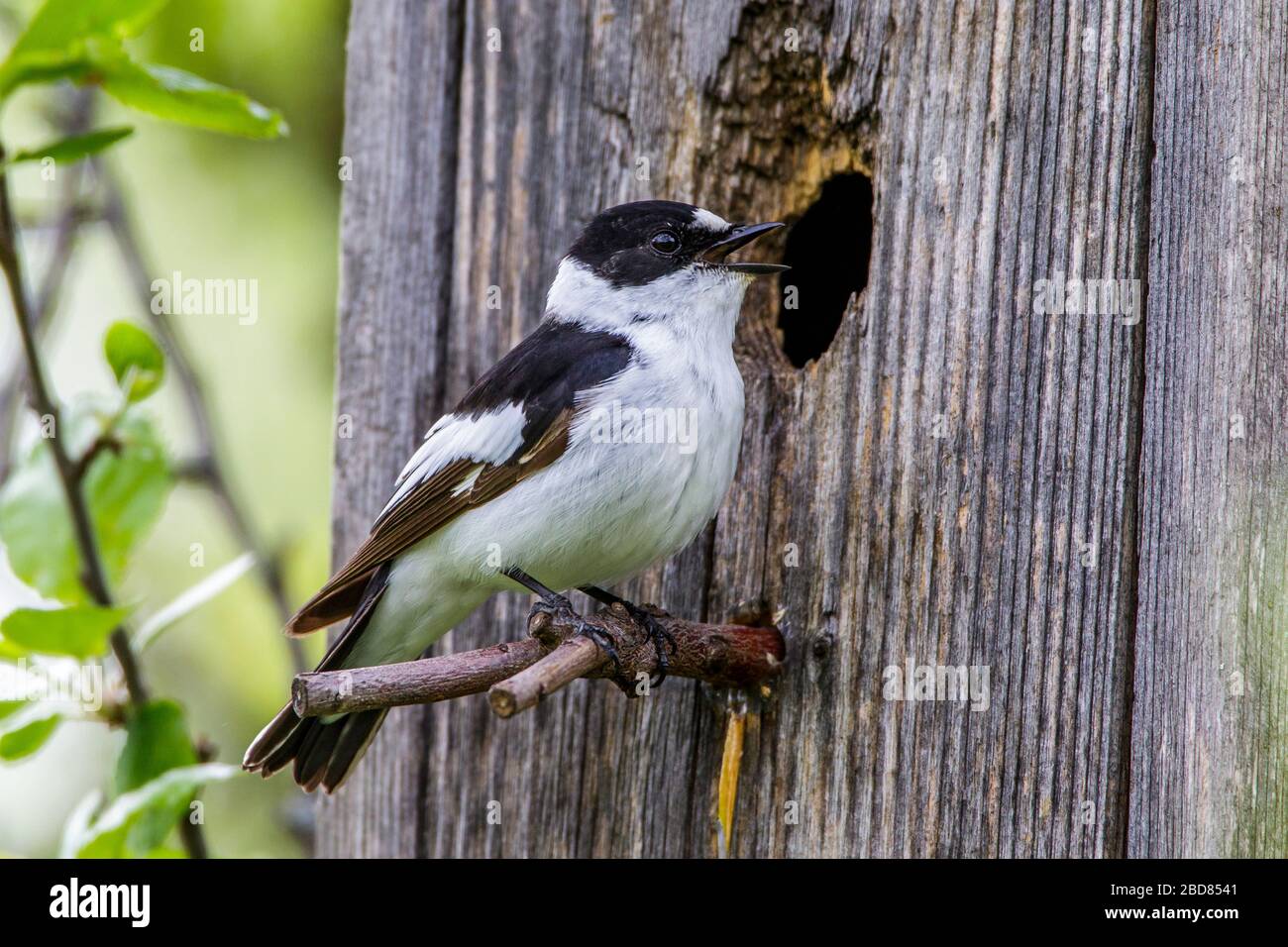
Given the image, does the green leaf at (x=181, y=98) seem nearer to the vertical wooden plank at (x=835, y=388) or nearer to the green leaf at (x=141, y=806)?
the vertical wooden plank at (x=835, y=388)

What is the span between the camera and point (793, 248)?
334 centimetres

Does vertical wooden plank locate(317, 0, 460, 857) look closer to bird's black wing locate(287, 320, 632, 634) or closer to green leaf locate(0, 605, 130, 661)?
bird's black wing locate(287, 320, 632, 634)

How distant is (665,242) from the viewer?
130 inches

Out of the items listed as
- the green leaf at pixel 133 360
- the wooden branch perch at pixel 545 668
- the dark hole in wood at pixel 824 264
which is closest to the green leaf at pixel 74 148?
the green leaf at pixel 133 360

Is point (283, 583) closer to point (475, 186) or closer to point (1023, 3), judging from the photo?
point (475, 186)

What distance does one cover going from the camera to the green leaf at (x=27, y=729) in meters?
2.62

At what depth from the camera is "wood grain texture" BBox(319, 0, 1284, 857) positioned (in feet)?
7.97

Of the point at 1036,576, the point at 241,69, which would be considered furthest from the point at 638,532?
the point at 241,69

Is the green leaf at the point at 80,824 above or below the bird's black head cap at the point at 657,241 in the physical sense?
below

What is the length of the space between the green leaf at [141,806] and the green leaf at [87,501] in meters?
0.49

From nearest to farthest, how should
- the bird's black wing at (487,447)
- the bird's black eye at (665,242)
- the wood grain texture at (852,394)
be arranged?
1. the wood grain texture at (852,394)
2. the bird's black wing at (487,447)
3. the bird's black eye at (665,242)

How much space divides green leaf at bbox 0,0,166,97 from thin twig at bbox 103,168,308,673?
1123mm

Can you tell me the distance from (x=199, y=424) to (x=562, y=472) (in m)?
1.24

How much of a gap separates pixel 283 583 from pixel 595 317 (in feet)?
4.09
